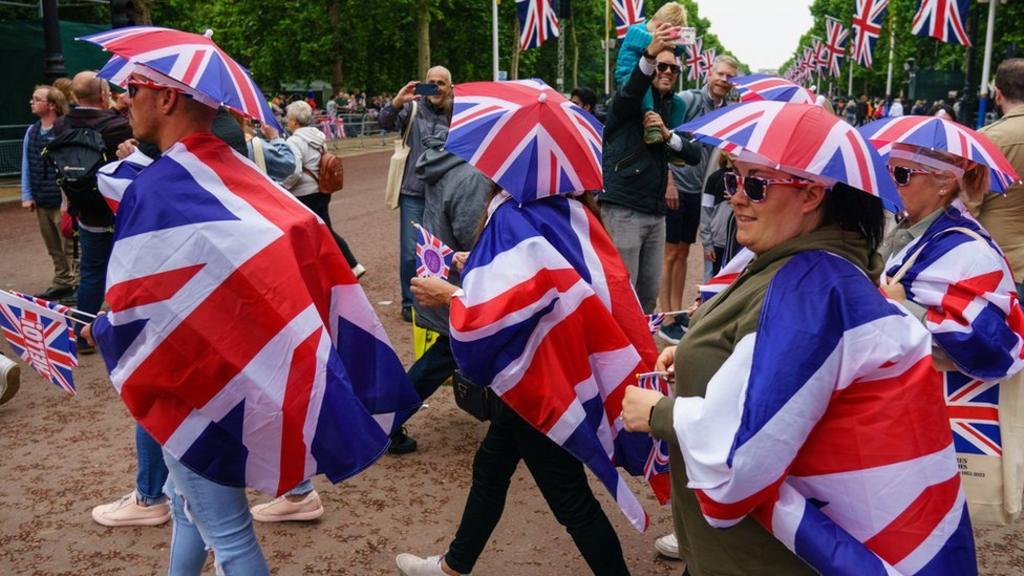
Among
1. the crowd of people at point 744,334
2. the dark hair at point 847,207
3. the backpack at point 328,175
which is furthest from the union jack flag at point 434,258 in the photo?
the backpack at point 328,175

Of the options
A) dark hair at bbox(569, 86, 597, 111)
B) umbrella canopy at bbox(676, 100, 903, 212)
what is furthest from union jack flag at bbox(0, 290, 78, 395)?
dark hair at bbox(569, 86, 597, 111)

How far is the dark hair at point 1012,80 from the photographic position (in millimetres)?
5008

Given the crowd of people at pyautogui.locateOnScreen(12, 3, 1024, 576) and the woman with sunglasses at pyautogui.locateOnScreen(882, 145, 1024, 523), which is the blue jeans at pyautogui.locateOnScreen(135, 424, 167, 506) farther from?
the woman with sunglasses at pyautogui.locateOnScreen(882, 145, 1024, 523)

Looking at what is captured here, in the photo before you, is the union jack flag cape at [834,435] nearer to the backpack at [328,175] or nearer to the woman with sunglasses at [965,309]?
the woman with sunglasses at [965,309]

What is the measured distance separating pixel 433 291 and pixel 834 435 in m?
1.69

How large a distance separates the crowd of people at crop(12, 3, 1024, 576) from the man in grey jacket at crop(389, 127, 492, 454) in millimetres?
11

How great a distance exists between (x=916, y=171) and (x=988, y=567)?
190cm

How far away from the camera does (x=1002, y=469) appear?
3.09m

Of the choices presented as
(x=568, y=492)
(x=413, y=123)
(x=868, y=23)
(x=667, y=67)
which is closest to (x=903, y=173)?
(x=568, y=492)

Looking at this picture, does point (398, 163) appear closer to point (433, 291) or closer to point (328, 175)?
point (328, 175)

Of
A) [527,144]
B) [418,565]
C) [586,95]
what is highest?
[527,144]

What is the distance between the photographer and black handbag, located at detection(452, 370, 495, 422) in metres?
3.36

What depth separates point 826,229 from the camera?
2.07 m

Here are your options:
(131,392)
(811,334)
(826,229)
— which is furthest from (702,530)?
(131,392)
